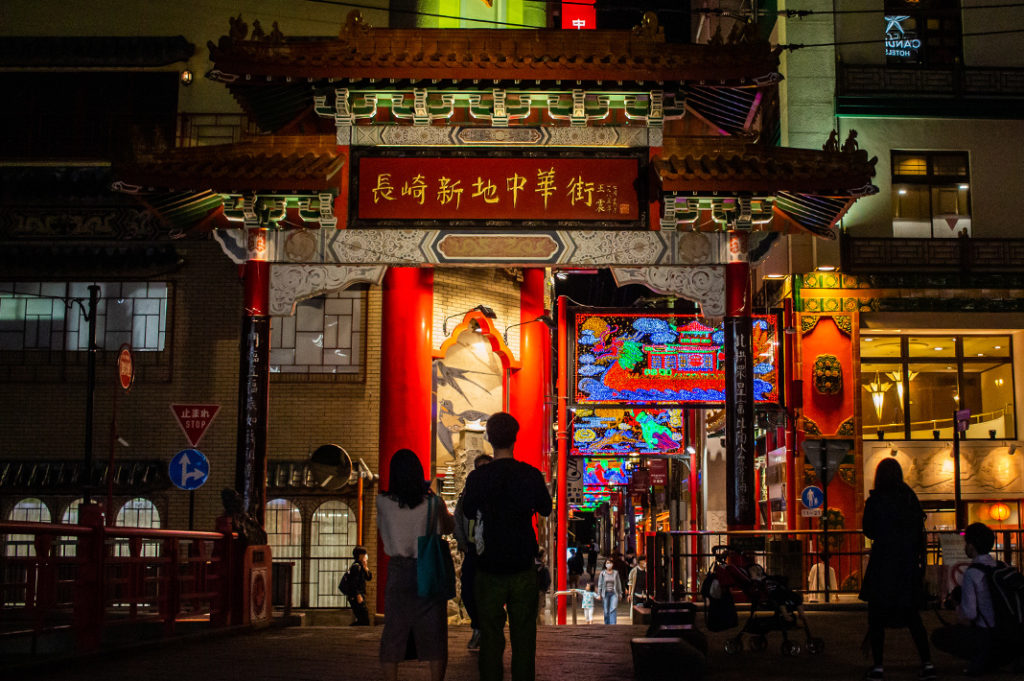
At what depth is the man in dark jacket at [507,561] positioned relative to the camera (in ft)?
28.3

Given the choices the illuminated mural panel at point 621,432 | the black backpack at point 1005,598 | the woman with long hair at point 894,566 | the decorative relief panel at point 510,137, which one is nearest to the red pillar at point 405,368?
the decorative relief panel at point 510,137

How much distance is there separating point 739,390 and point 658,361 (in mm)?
8927

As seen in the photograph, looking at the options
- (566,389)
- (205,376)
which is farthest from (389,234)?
(566,389)

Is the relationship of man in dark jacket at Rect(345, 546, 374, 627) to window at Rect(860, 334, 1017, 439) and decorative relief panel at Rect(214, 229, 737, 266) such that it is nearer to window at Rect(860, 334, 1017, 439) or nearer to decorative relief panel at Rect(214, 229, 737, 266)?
decorative relief panel at Rect(214, 229, 737, 266)

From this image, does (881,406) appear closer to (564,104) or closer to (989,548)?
(564,104)

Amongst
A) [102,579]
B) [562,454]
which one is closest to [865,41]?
[562,454]

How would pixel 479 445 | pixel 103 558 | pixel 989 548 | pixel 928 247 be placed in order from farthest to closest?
pixel 928 247, pixel 479 445, pixel 103 558, pixel 989 548

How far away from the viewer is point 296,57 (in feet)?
59.7

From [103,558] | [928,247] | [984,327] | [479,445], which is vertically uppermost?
[928,247]

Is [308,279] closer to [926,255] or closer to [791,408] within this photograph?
[791,408]

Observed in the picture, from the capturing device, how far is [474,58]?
18109 millimetres

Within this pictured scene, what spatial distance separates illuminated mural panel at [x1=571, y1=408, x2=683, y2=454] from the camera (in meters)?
29.6

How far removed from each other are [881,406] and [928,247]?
3793mm

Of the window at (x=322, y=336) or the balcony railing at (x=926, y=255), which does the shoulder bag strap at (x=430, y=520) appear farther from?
the balcony railing at (x=926, y=255)
